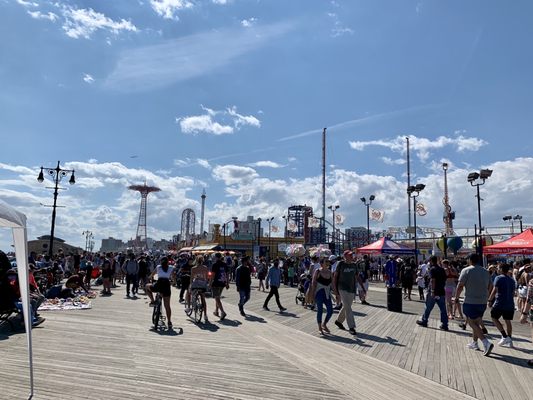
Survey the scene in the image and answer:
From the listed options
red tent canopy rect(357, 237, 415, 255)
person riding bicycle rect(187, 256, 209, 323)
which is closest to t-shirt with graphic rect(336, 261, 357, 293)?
person riding bicycle rect(187, 256, 209, 323)

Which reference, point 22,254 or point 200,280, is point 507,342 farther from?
point 22,254

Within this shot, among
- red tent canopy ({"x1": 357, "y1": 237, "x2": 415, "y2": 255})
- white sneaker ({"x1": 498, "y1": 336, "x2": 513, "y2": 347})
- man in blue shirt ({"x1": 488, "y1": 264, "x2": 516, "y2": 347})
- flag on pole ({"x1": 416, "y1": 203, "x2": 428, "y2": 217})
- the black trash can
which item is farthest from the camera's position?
flag on pole ({"x1": 416, "y1": 203, "x2": 428, "y2": 217})

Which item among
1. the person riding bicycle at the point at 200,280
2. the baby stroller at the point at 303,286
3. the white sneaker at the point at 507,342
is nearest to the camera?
the white sneaker at the point at 507,342

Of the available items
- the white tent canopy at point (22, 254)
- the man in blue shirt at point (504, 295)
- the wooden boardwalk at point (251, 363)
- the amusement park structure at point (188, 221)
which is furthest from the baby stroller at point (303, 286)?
the amusement park structure at point (188, 221)

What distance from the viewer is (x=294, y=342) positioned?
27.9 ft

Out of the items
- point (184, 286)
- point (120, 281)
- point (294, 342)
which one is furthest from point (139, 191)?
point (294, 342)

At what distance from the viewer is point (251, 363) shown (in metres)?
6.71

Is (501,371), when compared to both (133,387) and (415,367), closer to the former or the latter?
(415,367)

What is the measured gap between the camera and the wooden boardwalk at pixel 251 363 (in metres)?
5.33

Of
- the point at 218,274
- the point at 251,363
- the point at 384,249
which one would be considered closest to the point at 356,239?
the point at 384,249

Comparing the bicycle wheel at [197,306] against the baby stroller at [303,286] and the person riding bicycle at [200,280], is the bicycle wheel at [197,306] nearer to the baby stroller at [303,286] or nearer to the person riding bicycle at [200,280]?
the person riding bicycle at [200,280]

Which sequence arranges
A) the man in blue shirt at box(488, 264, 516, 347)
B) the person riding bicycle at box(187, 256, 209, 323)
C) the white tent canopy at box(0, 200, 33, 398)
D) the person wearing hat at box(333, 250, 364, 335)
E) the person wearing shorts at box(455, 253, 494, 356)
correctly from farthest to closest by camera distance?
the person riding bicycle at box(187, 256, 209, 323) < the person wearing hat at box(333, 250, 364, 335) < the man in blue shirt at box(488, 264, 516, 347) < the person wearing shorts at box(455, 253, 494, 356) < the white tent canopy at box(0, 200, 33, 398)

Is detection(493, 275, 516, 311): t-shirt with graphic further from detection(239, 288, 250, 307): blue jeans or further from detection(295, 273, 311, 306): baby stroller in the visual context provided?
detection(295, 273, 311, 306): baby stroller

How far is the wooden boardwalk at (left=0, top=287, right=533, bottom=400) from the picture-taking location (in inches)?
210
